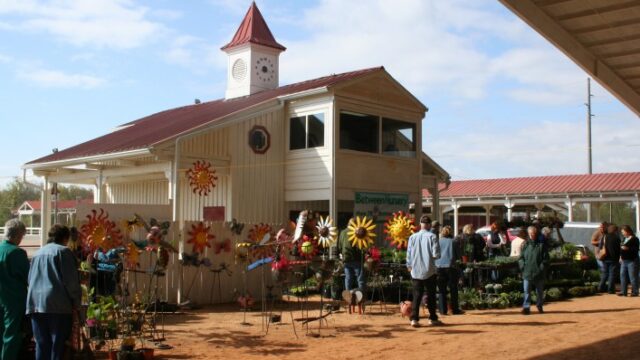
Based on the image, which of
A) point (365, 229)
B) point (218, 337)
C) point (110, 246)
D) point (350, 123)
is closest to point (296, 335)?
point (218, 337)

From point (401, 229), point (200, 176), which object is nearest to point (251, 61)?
point (200, 176)

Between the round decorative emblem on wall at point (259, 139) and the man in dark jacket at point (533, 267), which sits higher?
the round decorative emblem on wall at point (259, 139)

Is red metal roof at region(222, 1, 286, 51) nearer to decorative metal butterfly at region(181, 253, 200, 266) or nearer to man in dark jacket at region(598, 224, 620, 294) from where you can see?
decorative metal butterfly at region(181, 253, 200, 266)

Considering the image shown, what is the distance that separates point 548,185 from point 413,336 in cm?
2130

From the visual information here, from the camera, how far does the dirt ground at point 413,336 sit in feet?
29.2

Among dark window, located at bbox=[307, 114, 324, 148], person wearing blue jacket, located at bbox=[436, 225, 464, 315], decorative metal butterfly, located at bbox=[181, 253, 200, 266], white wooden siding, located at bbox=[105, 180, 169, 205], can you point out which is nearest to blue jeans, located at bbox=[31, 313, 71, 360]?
decorative metal butterfly, located at bbox=[181, 253, 200, 266]

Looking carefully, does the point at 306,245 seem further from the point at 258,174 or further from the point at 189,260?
the point at 258,174

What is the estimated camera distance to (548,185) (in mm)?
29641

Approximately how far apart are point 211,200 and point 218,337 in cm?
820

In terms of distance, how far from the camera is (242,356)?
346 inches

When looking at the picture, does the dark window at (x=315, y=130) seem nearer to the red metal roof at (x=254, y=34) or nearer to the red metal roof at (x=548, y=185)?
the red metal roof at (x=254, y=34)

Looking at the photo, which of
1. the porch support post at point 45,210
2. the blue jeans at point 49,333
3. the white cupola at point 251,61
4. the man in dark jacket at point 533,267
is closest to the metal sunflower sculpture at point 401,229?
the man in dark jacket at point 533,267

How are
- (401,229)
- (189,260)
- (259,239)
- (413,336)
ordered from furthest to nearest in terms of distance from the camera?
(259,239) → (189,260) → (401,229) → (413,336)

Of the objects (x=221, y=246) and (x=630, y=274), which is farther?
(x=630, y=274)
